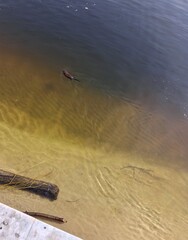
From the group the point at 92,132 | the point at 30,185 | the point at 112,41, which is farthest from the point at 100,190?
the point at 112,41

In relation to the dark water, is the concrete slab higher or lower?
lower

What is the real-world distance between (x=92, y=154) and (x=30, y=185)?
2636 mm

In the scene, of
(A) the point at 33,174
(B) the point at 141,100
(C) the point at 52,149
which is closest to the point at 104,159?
(C) the point at 52,149

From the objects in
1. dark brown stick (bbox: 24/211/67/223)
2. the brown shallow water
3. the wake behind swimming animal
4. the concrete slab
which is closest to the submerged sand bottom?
the brown shallow water

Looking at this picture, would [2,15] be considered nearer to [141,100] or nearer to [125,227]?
[141,100]

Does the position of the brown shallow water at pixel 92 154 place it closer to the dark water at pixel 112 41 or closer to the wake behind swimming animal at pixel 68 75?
the wake behind swimming animal at pixel 68 75

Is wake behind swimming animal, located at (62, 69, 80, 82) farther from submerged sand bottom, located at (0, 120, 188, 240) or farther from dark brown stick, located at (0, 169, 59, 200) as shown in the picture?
dark brown stick, located at (0, 169, 59, 200)

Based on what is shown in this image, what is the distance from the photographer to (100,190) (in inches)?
432

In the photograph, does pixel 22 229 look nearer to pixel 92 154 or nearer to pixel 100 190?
pixel 100 190

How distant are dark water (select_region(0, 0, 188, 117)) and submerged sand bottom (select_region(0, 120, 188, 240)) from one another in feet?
12.4

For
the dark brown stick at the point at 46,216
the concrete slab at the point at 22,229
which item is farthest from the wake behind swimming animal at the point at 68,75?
the concrete slab at the point at 22,229

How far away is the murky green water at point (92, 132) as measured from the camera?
410 inches

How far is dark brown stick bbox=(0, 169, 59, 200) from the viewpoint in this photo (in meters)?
10.3

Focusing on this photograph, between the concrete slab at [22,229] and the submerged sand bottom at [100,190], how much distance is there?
113 centimetres
